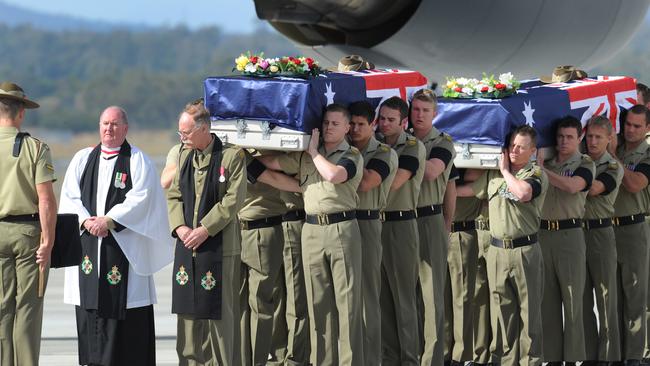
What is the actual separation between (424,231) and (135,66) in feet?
262

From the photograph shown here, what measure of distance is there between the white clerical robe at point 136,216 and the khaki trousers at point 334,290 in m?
0.79

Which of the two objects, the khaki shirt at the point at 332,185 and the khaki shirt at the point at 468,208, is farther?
the khaki shirt at the point at 468,208

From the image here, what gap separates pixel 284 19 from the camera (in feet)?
30.0

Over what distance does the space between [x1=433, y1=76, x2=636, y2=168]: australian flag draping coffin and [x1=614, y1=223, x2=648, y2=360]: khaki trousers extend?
76 centimetres

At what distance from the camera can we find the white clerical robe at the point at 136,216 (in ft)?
22.9

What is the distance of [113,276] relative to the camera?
6.99m

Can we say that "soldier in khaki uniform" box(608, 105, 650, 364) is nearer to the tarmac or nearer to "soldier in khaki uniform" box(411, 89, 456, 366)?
"soldier in khaki uniform" box(411, 89, 456, 366)

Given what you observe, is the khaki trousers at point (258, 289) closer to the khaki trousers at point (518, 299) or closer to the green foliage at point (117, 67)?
the khaki trousers at point (518, 299)

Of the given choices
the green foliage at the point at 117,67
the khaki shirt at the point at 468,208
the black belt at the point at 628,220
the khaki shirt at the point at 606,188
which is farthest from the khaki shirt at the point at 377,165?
the green foliage at the point at 117,67

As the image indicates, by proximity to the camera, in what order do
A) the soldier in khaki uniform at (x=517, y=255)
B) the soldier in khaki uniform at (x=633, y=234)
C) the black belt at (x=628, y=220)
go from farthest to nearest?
1. the black belt at (x=628, y=220)
2. the soldier in khaki uniform at (x=633, y=234)
3. the soldier in khaki uniform at (x=517, y=255)

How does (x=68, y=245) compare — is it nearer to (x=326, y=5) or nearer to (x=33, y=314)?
(x=33, y=314)

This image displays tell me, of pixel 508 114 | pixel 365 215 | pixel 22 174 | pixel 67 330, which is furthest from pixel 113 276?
pixel 67 330

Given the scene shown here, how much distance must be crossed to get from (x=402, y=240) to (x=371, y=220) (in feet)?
1.20

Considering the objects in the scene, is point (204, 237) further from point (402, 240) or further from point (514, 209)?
point (514, 209)
